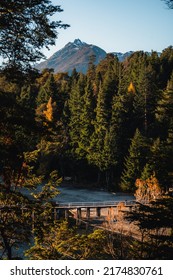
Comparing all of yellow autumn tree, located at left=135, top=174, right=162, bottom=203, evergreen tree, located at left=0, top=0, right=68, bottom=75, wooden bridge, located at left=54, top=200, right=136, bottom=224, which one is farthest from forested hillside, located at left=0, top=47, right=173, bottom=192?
evergreen tree, located at left=0, top=0, right=68, bottom=75

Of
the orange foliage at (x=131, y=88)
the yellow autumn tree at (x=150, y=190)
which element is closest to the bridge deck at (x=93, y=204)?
the yellow autumn tree at (x=150, y=190)

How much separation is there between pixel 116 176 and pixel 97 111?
9502 mm

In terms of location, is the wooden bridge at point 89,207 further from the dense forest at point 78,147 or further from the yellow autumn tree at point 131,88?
the yellow autumn tree at point 131,88

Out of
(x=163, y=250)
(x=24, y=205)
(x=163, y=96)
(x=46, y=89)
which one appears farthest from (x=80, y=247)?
(x=46, y=89)

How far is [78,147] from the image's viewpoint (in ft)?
165

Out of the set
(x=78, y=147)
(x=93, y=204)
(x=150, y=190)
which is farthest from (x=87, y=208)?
(x=78, y=147)

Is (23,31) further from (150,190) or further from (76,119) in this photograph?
(76,119)

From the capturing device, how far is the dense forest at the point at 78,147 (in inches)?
332

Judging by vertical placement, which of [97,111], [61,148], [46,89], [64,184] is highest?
[46,89]

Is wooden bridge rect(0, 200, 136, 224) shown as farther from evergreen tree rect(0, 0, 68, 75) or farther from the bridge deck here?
evergreen tree rect(0, 0, 68, 75)

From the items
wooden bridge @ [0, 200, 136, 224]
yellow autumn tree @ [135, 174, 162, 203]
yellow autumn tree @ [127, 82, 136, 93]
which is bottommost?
wooden bridge @ [0, 200, 136, 224]

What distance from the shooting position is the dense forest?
844 centimetres
